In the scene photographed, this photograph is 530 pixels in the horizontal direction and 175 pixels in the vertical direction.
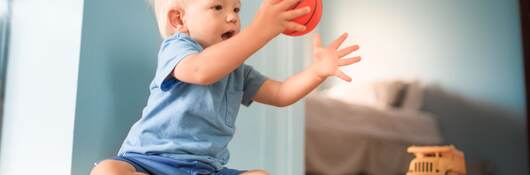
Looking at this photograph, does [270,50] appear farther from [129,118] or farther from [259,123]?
[129,118]

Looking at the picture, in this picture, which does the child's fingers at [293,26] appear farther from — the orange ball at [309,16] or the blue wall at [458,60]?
the blue wall at [458,60]

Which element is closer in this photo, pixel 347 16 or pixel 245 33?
pixel 245 33

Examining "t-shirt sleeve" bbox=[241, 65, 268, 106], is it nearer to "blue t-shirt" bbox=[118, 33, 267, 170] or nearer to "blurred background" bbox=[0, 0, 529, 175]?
"blue t-shirt" bbox=[118, 33, 267, 170]

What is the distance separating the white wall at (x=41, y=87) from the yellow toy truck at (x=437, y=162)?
1.02 m

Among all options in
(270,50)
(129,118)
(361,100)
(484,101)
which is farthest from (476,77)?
(129,118)

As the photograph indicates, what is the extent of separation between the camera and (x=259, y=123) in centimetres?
113

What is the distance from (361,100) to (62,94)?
1189mm

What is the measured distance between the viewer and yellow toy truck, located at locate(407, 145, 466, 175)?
4.96 ft

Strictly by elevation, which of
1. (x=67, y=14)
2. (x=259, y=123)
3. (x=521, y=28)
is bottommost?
(x=259, y=123)

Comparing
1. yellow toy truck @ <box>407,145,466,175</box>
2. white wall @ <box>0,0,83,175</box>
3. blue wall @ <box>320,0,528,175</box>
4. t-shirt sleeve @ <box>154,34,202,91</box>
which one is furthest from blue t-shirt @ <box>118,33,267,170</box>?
blue wall @ <box>320,0,528,175</box>

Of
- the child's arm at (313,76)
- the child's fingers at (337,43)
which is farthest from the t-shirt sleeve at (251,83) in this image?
the child's fingers at (337,43)

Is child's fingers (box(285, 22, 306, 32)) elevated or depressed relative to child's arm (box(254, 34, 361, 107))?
elevated

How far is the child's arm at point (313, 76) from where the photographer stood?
0.68 metres

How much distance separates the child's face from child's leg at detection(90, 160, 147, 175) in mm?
175
